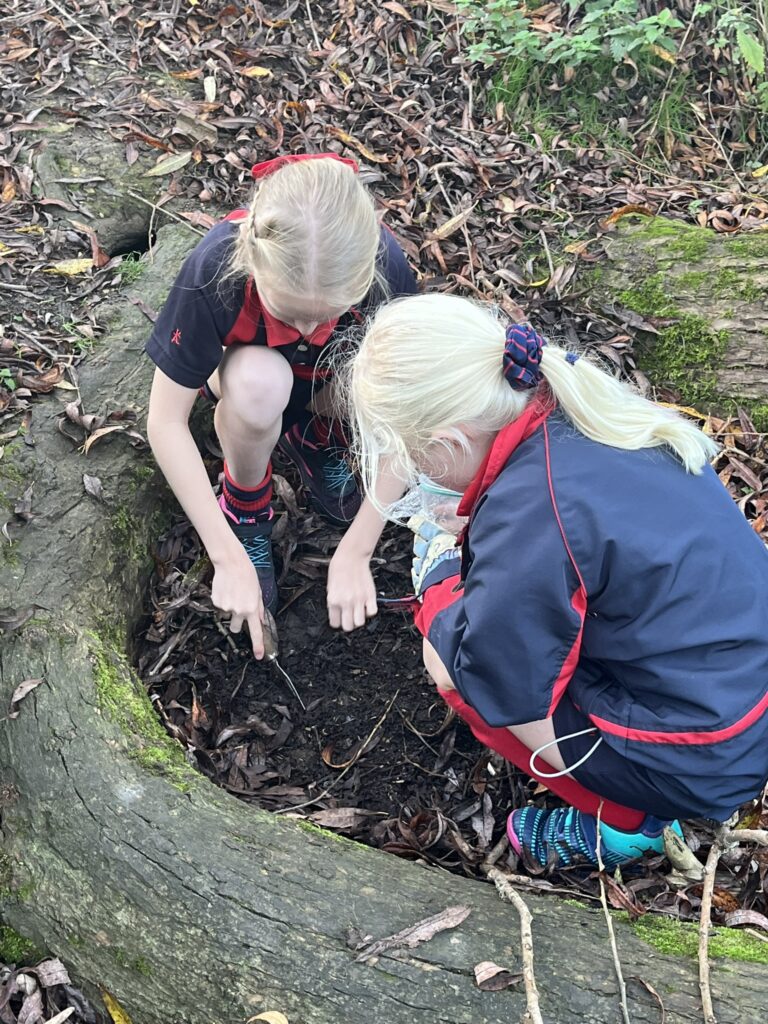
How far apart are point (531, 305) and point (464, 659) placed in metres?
2.23

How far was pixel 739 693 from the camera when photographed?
6.24ft

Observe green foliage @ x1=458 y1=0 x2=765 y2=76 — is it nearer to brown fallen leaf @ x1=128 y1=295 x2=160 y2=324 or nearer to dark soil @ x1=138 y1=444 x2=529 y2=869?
brown fallen leaf @ x1=128 y1=295 x2=160 y2=324

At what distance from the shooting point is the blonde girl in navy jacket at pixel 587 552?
181cm

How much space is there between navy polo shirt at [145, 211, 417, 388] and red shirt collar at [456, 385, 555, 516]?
0.85 m

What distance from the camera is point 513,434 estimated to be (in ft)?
6.36

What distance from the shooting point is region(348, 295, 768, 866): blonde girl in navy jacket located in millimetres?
1813

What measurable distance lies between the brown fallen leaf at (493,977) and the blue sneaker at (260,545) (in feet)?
5.19

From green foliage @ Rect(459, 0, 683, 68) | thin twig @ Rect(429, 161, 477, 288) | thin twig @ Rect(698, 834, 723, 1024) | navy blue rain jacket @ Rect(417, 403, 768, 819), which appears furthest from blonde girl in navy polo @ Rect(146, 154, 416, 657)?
green foliage @ Rect(459, 0, 683, 68)

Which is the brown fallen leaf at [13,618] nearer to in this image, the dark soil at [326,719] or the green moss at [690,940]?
the dark soil at [326,719]

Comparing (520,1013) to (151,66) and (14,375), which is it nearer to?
(14,375)

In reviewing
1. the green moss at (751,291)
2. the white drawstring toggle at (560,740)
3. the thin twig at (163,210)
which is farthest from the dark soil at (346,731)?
the green moss at (751,291)

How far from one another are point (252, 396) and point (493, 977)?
176 centimetres

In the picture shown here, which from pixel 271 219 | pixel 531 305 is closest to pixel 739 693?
pixel 271 219

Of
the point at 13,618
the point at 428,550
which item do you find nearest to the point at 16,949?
the point at 13,618
